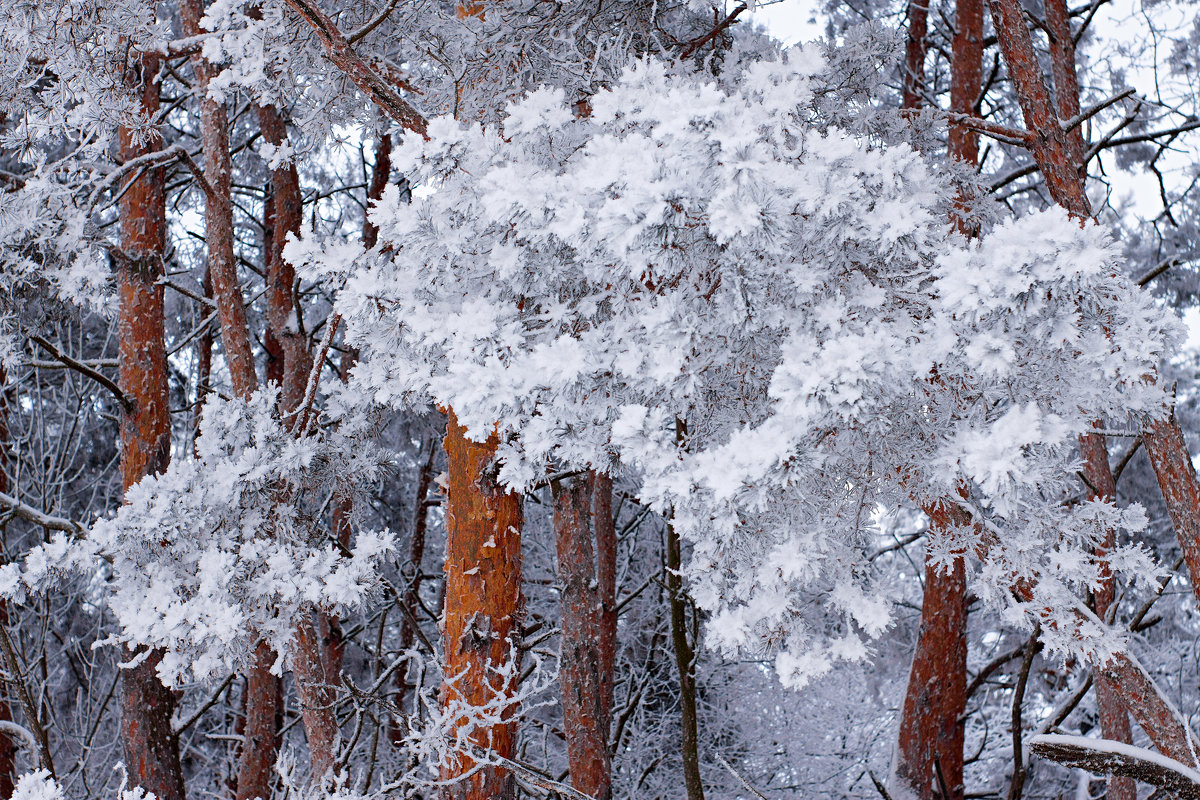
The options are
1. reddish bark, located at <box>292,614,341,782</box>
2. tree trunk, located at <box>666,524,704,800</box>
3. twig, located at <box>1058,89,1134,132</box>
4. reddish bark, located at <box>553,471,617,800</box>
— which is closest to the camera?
twig, located at <box>1058,89,1134,132</box>

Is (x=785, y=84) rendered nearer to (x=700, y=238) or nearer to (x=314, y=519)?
(x=700, y=238)

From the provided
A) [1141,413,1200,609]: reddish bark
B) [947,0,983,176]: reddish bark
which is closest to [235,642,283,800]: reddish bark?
[1141,413,1200,609]: reddish bark

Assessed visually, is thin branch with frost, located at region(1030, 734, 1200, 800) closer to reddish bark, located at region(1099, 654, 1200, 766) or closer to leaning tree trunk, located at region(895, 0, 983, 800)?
reddish bark, located at region(1099, 654, 1200, 766)

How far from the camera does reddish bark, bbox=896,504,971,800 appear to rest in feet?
20.2

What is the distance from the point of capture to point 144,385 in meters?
5.79

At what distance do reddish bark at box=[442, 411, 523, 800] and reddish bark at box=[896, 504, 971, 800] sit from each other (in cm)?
318

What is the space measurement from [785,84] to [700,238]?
0.60m

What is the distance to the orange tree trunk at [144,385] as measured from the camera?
5562 mm

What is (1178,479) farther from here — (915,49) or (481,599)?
(915,49)

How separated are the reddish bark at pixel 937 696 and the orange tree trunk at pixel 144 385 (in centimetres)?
437

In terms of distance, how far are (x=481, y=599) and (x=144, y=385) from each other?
9.70 feet

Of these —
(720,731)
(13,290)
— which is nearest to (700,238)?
(13,290)

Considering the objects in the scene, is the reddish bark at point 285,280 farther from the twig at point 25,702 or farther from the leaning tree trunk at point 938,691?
the leaning tree trunk at point 938,691

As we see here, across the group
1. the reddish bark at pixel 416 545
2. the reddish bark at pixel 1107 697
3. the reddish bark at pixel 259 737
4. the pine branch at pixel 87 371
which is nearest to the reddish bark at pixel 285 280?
the pine branch at pixel 87 371
